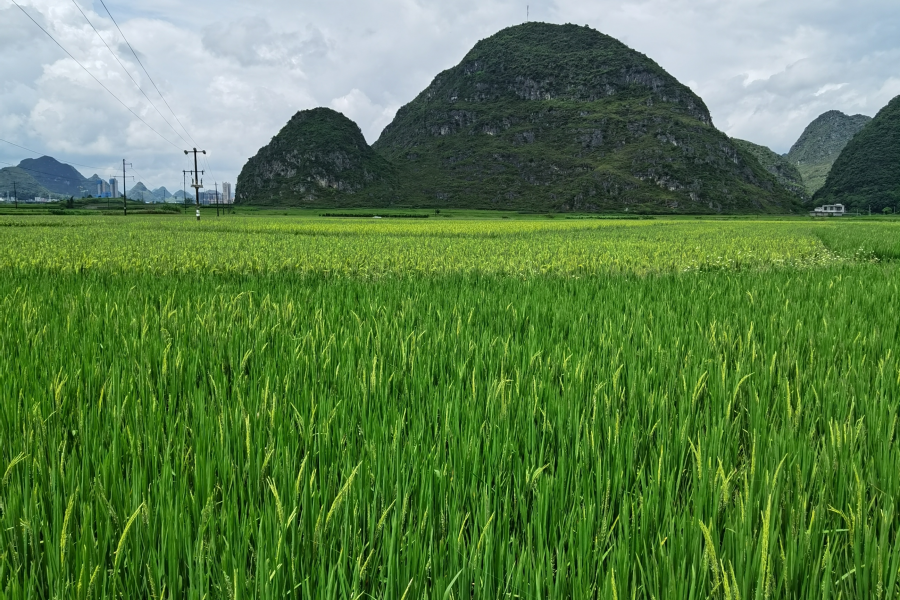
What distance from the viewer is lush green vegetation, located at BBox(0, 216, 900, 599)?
1004mm

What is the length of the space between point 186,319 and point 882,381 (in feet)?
13.7

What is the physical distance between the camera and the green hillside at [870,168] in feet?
389

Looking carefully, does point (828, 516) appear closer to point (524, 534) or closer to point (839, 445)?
point (839, 445)

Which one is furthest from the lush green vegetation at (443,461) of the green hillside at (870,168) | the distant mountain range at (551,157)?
the green hillside at (870,168)

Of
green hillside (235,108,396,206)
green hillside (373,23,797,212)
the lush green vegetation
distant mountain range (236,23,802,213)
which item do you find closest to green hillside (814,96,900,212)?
distant mountain range (236,23,802,213)

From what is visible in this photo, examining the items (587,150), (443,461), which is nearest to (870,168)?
(587,150)

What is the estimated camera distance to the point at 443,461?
1479 millimetres

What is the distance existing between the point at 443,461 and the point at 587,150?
572ft

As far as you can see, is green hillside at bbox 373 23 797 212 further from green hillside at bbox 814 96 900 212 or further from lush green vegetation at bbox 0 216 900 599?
lush green vegetation at bbox 0 216 900 599

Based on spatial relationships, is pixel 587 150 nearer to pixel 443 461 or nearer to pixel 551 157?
pixel 551 157

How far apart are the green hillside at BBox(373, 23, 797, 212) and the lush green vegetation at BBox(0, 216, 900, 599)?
126 m

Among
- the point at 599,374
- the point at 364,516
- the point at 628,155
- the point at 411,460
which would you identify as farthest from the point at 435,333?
the point at 628,155

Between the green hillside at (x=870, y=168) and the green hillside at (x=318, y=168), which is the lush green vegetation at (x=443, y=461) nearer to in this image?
the green hillside at (x=318, y=168)

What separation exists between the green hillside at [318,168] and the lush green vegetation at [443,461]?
13656cm
